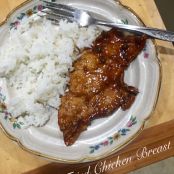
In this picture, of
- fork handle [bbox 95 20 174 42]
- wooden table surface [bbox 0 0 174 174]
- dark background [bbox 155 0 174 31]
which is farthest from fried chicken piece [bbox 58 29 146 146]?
dark background [bbox 155 0 174 31]

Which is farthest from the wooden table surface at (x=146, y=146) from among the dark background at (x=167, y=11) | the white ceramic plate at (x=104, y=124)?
the dark background at (x=167, y=11)

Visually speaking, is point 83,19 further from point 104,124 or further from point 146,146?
point 146,146

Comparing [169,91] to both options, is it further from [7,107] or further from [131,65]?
[7,107]

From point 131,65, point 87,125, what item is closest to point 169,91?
point 131,65

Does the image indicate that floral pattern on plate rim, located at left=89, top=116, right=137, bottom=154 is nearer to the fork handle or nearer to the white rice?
the white rice

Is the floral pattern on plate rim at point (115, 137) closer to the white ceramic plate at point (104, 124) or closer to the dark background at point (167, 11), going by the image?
the white ceramic plate at point (104, 124)

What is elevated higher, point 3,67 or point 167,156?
point 3,67

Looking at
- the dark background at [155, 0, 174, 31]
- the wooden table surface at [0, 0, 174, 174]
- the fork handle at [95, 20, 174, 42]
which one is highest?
the dark background at [155, 0, 174, 31]
